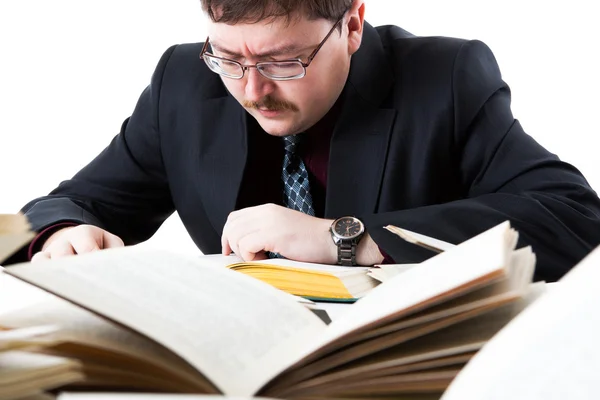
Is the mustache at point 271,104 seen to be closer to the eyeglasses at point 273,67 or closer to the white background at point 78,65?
the eyeglasses at point 273,67

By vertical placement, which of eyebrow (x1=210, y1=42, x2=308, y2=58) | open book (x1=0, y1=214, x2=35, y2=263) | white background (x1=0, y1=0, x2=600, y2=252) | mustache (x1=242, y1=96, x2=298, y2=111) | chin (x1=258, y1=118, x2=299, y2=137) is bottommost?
white background (x1=0, y1=0, x2=600, y2=252)

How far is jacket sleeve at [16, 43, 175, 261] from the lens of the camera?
2.07 m

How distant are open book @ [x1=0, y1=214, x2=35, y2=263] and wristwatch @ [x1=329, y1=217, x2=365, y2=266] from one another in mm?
932

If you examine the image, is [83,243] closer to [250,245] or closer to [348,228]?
[250,245]

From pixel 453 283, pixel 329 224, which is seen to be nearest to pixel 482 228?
pixel 329 224

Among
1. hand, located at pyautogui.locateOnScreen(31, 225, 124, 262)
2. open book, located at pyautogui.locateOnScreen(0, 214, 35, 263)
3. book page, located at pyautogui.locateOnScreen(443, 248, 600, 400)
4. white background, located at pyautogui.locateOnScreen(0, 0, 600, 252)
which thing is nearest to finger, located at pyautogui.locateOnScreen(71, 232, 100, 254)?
hand, located at pyautogui.locateOnScreen(31, 225, 124, 262)

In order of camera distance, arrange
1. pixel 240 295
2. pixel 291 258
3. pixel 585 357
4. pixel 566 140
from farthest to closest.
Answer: pixel 566 140
pixel 291 258
pixel 240 295
pixel 585 357

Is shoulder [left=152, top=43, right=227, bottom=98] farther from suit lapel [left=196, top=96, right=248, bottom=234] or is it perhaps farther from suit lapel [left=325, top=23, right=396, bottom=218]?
suit lapel [left=325, top=23, right=396, bottom=218]

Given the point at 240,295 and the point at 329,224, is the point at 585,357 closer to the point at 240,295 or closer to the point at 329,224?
the point at 240,295

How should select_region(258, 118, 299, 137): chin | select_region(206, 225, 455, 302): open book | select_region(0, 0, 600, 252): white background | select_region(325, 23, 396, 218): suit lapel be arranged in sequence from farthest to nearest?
select_region(0, 0, 600, 252): white background, select_region(325, 23, 396, 218): suit lapel, select_region(258, 118, 299, 137): chin, select_region(206, 225, 455, 302): open book

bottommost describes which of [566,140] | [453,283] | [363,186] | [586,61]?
[566,140]

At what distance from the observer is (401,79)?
1.96m

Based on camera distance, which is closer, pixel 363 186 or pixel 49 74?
pixel 363 186

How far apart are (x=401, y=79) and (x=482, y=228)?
0.49 meters
